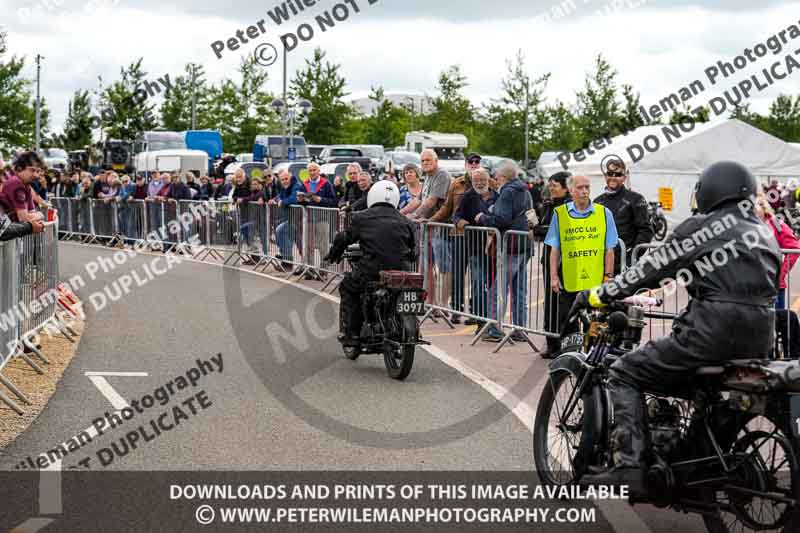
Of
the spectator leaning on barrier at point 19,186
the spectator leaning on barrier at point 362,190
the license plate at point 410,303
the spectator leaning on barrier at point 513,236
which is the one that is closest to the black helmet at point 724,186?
the license plate at point 410,303

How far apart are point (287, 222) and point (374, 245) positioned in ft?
32.1

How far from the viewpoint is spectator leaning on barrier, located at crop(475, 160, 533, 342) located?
12328mm

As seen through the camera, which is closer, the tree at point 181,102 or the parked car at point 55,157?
the parked car at point 55,157

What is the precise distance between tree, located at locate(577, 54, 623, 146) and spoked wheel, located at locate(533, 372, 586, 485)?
51508mm

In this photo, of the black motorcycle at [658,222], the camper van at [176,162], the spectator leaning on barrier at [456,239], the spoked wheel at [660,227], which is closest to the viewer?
the spectator leaning on barrier at [456,239]

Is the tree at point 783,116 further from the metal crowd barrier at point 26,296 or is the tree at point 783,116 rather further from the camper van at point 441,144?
the metal crowd barrier at point 26,296

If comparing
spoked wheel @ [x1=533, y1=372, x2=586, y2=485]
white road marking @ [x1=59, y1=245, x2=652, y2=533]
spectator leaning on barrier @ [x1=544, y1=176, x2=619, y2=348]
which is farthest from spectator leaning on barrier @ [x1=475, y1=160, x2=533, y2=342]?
spoked wheel @ [x1=533, y1=372, x2=586, y2=485]

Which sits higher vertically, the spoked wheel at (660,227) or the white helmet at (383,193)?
the white helmet at (383,193)

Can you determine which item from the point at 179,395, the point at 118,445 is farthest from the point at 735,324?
the point at 179,395

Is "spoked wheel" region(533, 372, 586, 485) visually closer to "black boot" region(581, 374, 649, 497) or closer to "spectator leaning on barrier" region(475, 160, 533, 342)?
"black boot" region(581, 374, 649, 497)

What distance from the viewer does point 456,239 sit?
13633mm

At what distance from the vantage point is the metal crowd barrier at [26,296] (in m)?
9.53

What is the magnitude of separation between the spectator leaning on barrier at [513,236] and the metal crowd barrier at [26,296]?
4719 mm

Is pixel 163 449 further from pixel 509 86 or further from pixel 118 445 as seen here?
pixel 509 86
